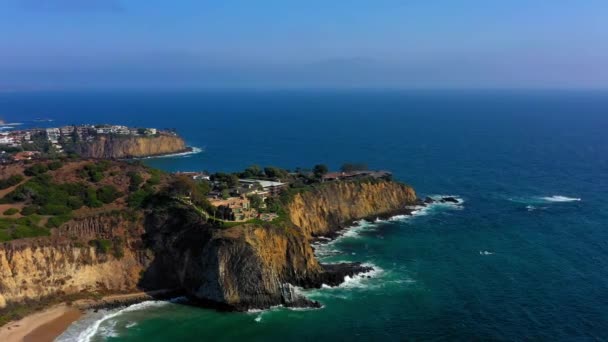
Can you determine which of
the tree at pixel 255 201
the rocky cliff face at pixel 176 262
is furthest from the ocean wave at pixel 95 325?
the tree at pixel 255 201

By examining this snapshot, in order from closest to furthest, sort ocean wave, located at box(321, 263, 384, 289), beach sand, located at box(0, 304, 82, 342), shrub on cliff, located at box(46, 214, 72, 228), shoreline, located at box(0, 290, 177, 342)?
beach sand, located at box(0, 304, 82, 342)
shoreline, located at box(0, 290, 177, 342)
ocean wave, located at box(321, 263, 384, 289)
shrub on cliff, located at box(46, 214, 72, 228)

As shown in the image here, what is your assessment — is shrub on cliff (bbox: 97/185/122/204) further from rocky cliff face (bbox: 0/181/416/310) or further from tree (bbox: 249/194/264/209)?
tree (bbox: 249/194/264/209)

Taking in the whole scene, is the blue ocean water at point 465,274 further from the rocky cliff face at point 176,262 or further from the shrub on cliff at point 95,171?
the shrub on cliff at point 95,171

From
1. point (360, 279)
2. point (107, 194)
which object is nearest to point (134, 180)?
point (107, 194)

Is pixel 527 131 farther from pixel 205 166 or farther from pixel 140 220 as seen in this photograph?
pixel 140 220

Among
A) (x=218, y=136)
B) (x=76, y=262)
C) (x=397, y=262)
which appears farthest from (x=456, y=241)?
(x=218, y=136)

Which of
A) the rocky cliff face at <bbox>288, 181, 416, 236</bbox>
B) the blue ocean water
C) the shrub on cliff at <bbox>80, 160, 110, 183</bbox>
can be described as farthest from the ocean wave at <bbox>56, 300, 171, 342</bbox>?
the rocky cliff face at <bbox>288, 181, 416, 236</bbox>
